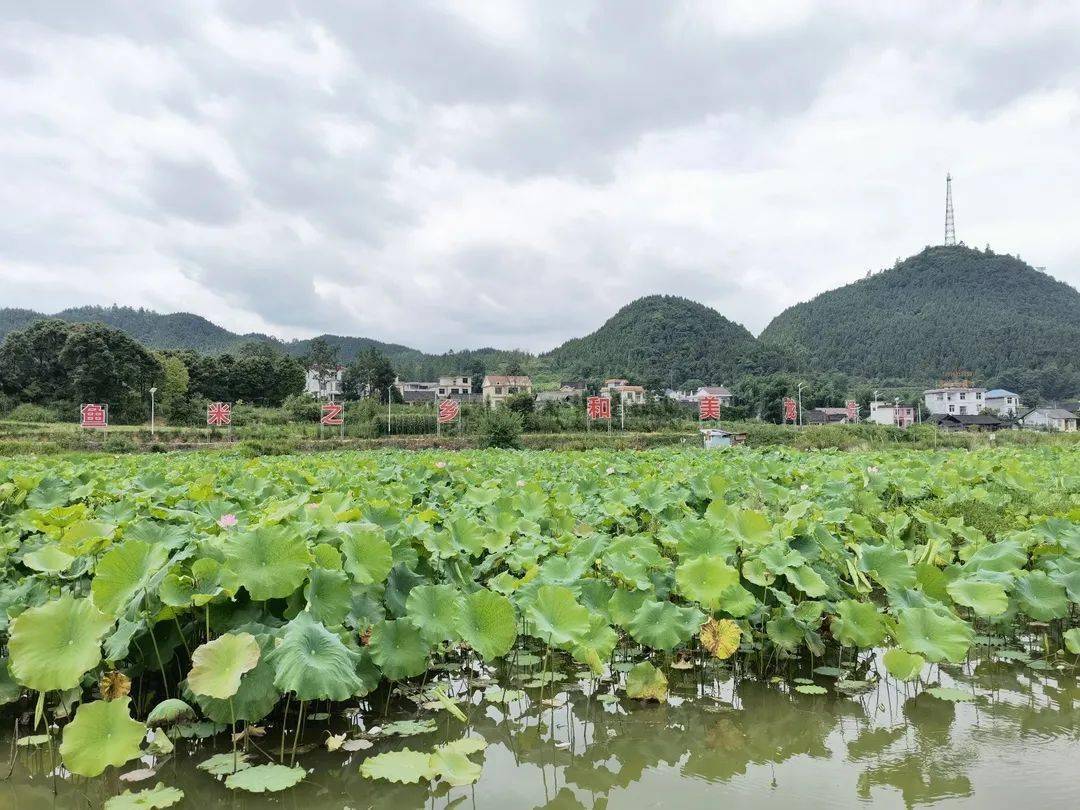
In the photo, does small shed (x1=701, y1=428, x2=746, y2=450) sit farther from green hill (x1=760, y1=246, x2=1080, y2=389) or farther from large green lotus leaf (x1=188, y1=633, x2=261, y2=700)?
green hill (x1=760, y1=246, x2=1080, y2=389)

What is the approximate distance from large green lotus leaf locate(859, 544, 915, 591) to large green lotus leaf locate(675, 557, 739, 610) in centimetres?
73

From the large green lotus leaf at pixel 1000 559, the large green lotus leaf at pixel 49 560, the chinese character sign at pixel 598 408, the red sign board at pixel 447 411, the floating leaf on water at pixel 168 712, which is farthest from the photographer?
the chinese character sign at pixel 598 408

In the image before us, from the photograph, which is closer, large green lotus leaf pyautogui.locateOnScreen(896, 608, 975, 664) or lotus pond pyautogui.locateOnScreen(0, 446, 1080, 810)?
lotus pond pyautogui.locateOnScreen(0, 446, 1080, 810)

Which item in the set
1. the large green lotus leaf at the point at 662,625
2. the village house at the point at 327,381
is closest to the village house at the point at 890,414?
the village house at the point at 327,381

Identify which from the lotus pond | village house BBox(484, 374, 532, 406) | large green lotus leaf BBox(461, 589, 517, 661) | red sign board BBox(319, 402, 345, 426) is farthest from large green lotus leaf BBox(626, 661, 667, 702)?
village house BBox(484, 374, 532, 406)

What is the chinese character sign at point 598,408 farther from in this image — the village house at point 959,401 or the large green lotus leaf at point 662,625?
the village house at point 959,401

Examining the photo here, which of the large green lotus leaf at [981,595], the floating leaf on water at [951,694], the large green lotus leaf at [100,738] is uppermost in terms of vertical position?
the large green lotus leaf at [981,595]

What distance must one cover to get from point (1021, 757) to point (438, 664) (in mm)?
2232

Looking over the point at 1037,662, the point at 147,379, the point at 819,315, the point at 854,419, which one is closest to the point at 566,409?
the point at 854,419

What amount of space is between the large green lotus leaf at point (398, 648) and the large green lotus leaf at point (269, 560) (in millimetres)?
332

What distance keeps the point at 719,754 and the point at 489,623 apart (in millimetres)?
913

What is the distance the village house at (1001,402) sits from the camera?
226 feet

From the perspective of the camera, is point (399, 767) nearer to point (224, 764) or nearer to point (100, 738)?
point (224, 764)

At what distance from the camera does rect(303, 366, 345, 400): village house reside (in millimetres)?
64812
